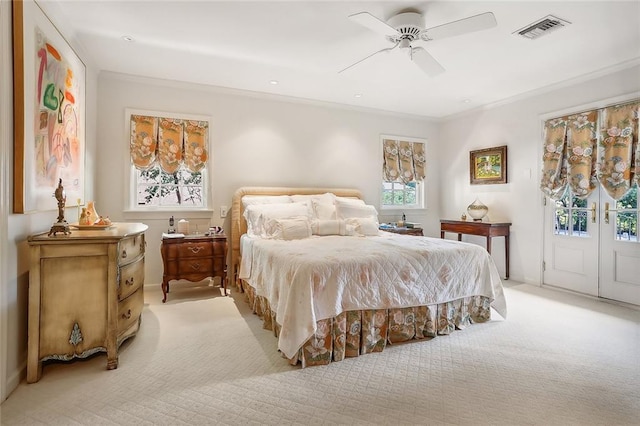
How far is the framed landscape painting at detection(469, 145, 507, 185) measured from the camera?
502 cm

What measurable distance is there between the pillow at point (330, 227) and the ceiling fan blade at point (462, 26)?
6.92 ft

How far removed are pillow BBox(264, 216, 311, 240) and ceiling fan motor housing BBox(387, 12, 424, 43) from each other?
6.59 feet

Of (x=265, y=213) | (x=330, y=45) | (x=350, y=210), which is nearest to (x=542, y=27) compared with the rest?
(x=330, y=45)

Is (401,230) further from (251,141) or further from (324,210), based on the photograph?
(251,141)

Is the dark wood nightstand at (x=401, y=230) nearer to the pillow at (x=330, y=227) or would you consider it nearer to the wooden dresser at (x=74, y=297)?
the pillow at (x=330, y=227)

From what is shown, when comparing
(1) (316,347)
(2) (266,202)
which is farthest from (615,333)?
(2) (266,202)

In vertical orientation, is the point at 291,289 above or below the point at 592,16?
below

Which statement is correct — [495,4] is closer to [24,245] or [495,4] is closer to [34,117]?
[34,117]

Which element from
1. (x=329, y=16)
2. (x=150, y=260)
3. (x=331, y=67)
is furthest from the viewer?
(x=150, y=260)

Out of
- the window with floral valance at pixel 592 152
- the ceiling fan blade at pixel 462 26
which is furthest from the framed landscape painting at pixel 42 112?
the window with floral valance at pixel 592 152

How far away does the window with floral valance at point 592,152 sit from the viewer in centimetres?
358

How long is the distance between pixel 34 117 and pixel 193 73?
2087mm

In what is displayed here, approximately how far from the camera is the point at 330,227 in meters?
3.97

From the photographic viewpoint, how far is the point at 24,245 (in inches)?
85.2
